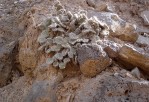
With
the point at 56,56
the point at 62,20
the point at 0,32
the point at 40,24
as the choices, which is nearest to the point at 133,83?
the point at 56,56

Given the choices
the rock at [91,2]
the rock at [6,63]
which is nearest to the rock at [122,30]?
the rock at [91,2]

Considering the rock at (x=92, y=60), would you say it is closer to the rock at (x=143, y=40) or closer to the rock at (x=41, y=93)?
the rock at (x=41, y=93)

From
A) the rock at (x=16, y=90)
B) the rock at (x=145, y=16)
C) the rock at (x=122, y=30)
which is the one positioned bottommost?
the rock at (x=16, y=90)

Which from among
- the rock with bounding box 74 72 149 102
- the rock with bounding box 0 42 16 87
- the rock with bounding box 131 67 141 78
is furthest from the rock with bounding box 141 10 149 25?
the rock with bounding box 0 42 16 87

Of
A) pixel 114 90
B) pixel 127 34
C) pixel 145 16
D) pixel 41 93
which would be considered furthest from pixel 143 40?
pixel 41 93

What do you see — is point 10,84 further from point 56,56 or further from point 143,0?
point 143,0
